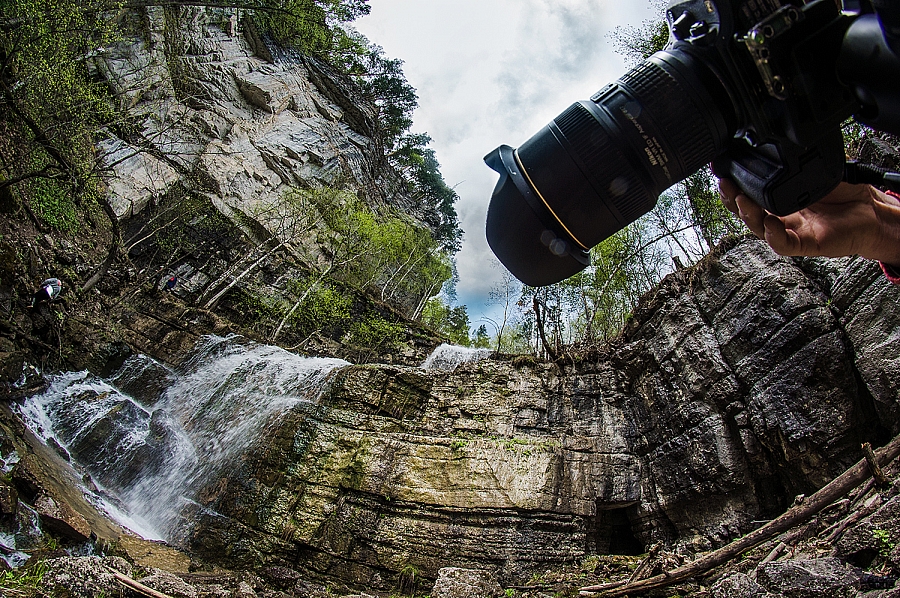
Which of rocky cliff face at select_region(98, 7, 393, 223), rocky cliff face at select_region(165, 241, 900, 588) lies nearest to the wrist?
rocky cliff face at select_region(165, 241, 900, 588)

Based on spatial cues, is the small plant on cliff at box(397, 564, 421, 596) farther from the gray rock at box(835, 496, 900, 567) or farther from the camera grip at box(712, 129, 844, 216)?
the camera grip at box(712, 129, 844, 216)

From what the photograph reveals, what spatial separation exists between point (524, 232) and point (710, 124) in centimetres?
74

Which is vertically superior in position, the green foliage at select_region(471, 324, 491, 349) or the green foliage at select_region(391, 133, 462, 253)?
the green foliage at select_region(391, 133, 462, 253)

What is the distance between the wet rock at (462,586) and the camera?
538 cm

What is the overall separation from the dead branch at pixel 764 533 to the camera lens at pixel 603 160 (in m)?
5.40

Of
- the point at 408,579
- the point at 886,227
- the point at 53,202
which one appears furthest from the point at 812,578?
the point at 53,202

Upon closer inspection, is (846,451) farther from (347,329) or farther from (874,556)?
(347,329)

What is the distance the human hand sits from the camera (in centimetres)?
152

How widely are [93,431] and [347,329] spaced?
1305cm

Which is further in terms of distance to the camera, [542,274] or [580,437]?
[580,437]

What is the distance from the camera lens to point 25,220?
9219mm

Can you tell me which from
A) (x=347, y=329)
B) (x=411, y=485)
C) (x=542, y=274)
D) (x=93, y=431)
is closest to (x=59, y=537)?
(x=93, y=431)

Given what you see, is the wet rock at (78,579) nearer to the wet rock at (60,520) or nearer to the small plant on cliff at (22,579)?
the small plant on cliff at (22,579)

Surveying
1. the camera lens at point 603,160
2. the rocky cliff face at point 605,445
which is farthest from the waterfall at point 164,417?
the camera lens at point 603,160
